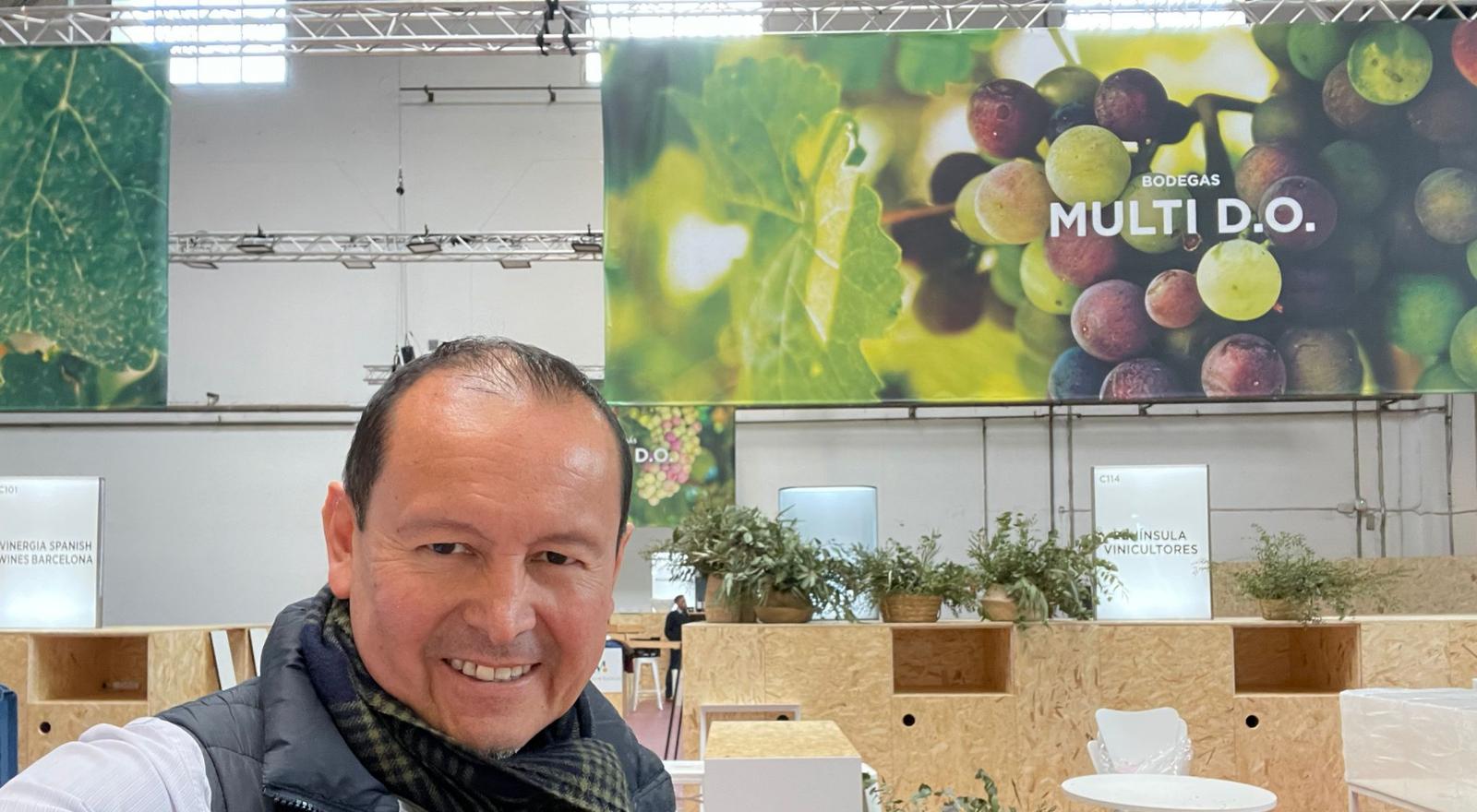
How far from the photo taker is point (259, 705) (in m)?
0.97

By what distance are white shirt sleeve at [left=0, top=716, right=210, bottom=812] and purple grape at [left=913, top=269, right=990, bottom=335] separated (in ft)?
24.5

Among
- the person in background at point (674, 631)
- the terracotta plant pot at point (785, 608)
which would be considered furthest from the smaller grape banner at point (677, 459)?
the terracotta plant pot at point (785, 608)

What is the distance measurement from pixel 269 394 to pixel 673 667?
20.0 ft

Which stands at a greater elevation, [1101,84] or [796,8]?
[796,8]

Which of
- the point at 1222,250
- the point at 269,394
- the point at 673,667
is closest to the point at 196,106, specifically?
the point at 269,394

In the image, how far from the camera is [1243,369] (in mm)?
8086

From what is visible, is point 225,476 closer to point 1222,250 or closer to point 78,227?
point 78,227

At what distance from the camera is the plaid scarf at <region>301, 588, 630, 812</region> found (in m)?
0.96

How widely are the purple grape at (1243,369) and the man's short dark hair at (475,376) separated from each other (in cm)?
749

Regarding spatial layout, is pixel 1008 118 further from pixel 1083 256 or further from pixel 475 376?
pixel 475 376

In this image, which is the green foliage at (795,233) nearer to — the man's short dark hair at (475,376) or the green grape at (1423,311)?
the green grape at (1423,311)

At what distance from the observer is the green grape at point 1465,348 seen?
26.5 ft

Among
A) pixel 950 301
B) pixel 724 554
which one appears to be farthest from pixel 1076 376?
pixel 724 554

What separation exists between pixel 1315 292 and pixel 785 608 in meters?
3.53
